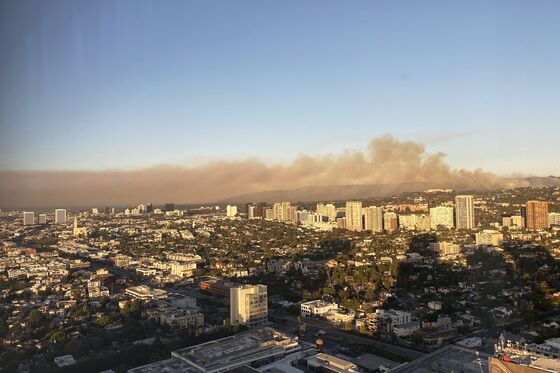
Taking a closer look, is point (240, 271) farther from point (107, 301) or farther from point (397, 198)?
point (397, 198)

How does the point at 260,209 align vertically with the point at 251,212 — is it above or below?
above

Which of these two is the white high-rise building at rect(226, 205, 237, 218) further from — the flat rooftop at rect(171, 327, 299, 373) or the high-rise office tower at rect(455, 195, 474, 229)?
the flat rooftop at rect(171, 327, 299, 373)

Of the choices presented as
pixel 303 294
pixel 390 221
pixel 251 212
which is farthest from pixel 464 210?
pixel 251 212

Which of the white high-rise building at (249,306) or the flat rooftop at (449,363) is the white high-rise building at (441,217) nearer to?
the white high-rise building at (249,306)

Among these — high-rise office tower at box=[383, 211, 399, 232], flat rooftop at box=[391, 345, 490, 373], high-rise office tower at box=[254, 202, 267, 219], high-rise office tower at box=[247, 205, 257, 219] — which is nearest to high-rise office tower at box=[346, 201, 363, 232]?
high-rise office tower at box=[383, 211, 399, 232]

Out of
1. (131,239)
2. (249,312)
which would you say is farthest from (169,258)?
(249,312)

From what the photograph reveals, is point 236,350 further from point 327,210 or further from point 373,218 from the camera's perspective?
point 327,210

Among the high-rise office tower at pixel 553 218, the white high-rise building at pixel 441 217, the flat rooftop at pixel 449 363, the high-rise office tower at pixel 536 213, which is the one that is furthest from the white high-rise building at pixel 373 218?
the flat rooftop at pixel 449 363
